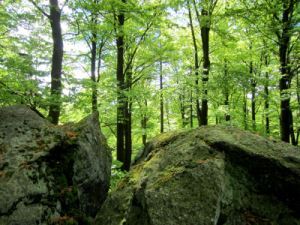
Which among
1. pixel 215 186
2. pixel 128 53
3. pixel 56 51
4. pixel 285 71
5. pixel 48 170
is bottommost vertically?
pixel 215 186

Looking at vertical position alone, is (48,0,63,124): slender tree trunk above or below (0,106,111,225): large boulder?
above

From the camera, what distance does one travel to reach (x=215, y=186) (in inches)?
189

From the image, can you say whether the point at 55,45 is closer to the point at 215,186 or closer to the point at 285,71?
the point at 215,186

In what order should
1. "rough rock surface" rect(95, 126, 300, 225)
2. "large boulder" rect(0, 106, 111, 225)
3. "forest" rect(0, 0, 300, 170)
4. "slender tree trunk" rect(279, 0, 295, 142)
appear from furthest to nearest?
1. "slender tree trunk" rect(279, 0, 295, 142)
2. "forest" rect(0, 0, 300, 170)
3. "large boulder" rect(0, 106, 111, 225)
4. "rough rock surface" rect(95, 126, 300, 225)

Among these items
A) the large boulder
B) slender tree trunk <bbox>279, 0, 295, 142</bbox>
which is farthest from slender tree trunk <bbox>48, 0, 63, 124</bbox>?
slender tree trunk <bbox>279, 0, 295, 142</bbox>

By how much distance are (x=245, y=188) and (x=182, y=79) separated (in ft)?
35.8

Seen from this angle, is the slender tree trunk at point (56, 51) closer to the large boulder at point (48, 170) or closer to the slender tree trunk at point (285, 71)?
the large boulder at point (48, 170)

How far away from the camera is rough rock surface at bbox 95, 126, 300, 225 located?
4625 mm

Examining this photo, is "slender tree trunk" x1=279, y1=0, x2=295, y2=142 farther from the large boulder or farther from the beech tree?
the beech tree

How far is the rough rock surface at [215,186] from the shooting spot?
4.62m

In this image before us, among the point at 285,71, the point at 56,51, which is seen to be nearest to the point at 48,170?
the point at 56,51

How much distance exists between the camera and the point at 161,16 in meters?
16.3

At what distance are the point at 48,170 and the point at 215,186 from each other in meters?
3.26

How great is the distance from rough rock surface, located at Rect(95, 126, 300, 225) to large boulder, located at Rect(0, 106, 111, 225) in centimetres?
68
